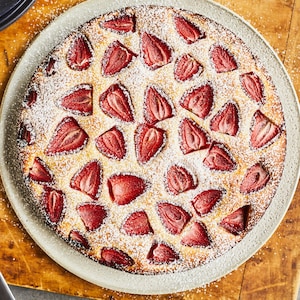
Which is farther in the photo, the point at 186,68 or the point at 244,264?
the point at 244,264

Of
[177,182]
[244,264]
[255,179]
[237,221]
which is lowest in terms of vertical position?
[244,264]

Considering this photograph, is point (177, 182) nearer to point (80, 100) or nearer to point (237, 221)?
point (237, 221)

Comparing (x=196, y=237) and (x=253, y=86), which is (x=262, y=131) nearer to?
(x=253, y=86)

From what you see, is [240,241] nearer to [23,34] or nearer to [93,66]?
[93,66]

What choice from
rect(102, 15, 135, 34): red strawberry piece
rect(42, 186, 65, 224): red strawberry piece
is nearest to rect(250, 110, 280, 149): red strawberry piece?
rect(102, 15, 135, 34): red strawberry piece

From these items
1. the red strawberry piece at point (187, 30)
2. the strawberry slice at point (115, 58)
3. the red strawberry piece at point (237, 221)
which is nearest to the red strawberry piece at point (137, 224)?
the red strawberry piece at point (237, 221)

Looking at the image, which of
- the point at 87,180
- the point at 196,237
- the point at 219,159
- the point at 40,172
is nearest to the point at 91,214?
the point at 87,180

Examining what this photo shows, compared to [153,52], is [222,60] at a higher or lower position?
lower
